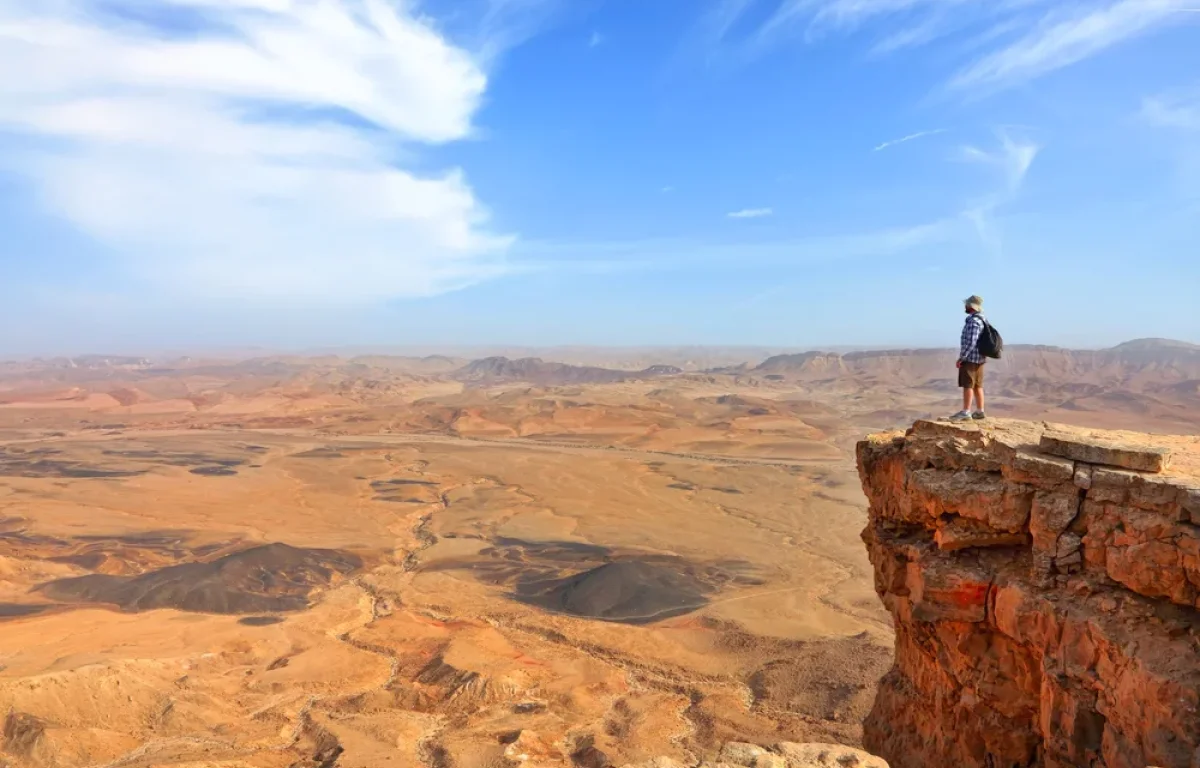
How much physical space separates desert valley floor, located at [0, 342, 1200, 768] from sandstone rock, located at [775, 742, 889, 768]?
8555mm

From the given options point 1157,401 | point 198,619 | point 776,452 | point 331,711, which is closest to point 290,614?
point 198,619

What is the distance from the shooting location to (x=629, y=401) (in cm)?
9131

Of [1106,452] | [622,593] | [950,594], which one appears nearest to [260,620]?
A: [622,593]

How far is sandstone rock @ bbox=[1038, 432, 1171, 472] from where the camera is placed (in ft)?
19.1

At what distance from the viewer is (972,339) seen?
28.2ft

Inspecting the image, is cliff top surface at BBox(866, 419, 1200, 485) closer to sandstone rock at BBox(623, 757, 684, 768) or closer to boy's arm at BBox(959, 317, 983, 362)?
boy's arm at BBox(959, 317, 983, 362)

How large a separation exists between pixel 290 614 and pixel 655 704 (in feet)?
43.0

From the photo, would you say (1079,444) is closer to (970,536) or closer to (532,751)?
(970,536)

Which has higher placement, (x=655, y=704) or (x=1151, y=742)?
(x=1151, y=742)

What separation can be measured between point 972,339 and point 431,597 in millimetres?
20516

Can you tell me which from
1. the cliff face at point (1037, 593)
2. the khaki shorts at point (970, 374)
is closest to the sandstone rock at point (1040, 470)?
the cliff face at point (1037, 593)

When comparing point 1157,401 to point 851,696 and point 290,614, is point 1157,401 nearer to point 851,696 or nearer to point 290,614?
point 851,696

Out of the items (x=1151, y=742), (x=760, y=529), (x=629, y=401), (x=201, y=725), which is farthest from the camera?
(x=629, y=401)

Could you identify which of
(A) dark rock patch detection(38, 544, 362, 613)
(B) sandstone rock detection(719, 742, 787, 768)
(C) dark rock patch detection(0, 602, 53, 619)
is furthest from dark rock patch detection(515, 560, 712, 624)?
(B) sandstone rock detection(719, 742, 787, 768)
